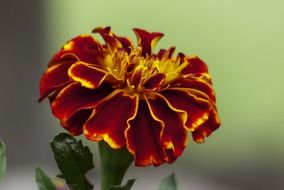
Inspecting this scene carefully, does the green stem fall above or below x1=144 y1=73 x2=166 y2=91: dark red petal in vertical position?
below

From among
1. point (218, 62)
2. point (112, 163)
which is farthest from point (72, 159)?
point (218, 62)

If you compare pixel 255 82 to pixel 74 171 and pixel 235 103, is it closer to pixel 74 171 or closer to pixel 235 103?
pixel 235 103

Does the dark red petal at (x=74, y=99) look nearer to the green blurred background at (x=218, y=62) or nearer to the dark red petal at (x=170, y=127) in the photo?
the dark red petal at (x=170, y=127)

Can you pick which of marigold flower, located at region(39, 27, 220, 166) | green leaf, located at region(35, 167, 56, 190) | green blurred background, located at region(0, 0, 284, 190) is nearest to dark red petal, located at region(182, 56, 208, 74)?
marigold flower, located at region(39, 27, 220, 166)

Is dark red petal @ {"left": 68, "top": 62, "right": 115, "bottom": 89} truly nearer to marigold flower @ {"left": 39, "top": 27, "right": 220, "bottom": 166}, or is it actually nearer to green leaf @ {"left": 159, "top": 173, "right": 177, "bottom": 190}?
marigold flower @ {"left": 39, "top": 27, "right": 220, "bottom": 166}

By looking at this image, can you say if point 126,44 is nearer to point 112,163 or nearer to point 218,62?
point 112,163

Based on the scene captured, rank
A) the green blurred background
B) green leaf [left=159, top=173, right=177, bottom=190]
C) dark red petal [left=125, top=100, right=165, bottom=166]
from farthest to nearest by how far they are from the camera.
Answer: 1. the green blurred background
2. green leaf [left=159, top=173, right=177, bottom=190]
3. dark red petal [left=125, top=100, right=165, bottom=166]

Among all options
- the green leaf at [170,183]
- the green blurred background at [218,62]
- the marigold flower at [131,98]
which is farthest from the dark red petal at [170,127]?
the green blurred background at [218,62]
